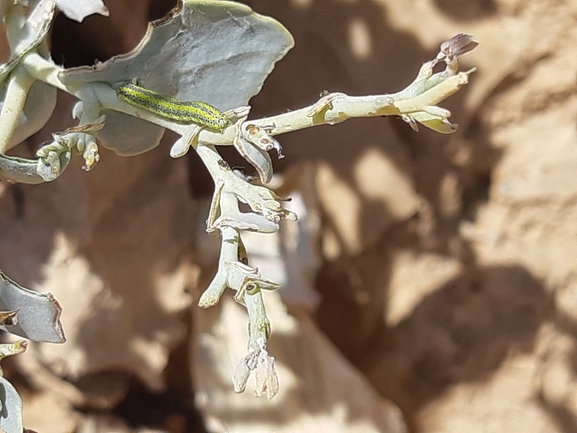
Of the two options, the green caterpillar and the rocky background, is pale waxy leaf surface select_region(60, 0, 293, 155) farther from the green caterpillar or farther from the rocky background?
the rocky background

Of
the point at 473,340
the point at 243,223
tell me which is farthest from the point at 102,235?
the point at 473,340

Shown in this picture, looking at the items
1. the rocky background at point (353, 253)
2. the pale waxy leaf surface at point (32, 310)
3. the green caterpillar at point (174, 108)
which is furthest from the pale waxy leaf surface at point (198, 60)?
the rocky background at point (353, 253)

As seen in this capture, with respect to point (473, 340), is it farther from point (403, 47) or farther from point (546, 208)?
point (403, 47)

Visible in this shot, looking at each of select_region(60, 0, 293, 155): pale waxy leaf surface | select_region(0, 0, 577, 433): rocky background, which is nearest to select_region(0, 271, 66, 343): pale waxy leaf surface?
select_region(60, 0, 293, 155): pale waxy leaf surface

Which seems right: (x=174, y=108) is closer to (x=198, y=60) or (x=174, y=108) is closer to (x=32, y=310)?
(x=198, y=60)

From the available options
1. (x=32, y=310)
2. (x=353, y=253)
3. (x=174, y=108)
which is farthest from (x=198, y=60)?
(x=353, y=253)
